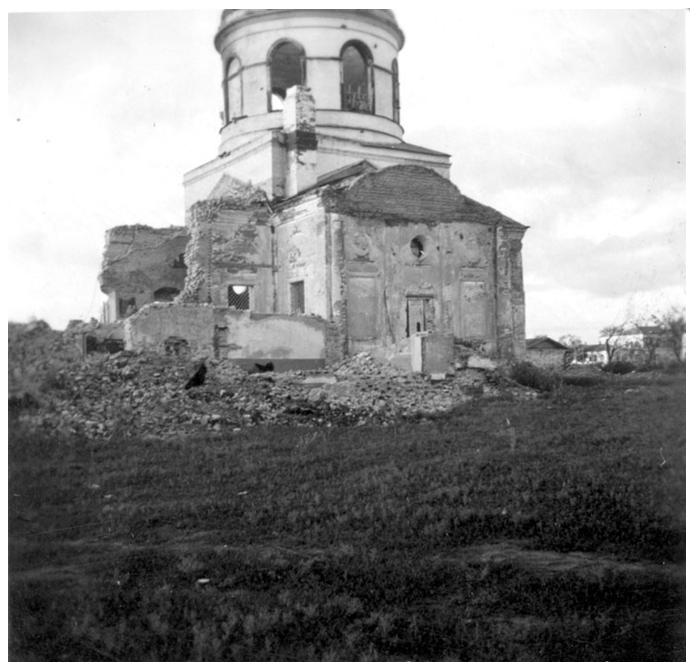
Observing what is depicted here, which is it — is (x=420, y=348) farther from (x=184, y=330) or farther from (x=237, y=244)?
(x=237, y=244)

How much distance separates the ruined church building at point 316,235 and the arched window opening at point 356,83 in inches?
1.4

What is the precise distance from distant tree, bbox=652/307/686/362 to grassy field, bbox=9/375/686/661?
0.53 m

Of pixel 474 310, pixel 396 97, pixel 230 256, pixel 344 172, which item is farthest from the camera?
pixel 396 97

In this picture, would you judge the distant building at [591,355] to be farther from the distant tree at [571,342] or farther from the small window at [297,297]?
the small window at [297,297]

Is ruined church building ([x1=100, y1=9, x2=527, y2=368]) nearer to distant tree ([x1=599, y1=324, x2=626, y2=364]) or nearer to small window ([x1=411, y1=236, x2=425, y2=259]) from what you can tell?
small window ([x1=411, y1=236, x2=425, y2=259])

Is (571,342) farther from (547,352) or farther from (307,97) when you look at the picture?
(307,97)

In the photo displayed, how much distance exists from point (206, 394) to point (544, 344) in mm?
11971

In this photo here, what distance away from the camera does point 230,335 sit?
1716 cm

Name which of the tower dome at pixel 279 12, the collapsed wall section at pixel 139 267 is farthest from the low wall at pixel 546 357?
the collapsed wall section at pixel 139 267

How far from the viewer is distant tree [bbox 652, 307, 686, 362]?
8505mm

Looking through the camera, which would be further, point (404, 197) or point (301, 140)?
point (301, 140)

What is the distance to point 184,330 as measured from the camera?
16469mm

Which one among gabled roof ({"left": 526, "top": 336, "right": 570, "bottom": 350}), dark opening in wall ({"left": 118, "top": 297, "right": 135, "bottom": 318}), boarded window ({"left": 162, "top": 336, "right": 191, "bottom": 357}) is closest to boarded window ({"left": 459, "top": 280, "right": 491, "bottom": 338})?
gabled roof ({"left": 526, "top": 336, "right": 570, "bottom": 350})

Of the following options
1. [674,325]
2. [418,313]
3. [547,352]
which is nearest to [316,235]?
[418,313]
